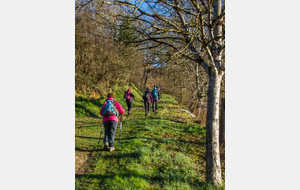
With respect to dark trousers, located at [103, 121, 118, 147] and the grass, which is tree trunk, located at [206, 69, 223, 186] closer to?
the grass

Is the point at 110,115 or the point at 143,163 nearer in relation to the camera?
the point at 143,163

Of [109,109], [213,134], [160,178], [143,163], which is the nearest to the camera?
[213,134]

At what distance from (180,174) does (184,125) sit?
198 inches

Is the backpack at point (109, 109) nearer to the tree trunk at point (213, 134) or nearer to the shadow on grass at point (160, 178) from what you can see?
the shadow on grass at point (160, 178)

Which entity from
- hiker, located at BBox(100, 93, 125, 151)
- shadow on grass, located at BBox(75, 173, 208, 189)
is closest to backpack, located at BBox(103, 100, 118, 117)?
hiker, located at BBox(100, 93, 125, 151)

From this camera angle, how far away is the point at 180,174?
4.10m

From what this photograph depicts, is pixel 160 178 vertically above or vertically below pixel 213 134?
below

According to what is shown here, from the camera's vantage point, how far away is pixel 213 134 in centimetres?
353

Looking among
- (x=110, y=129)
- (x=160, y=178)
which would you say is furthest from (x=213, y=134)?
(x=110, y=129)

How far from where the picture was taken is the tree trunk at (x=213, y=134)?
3502mm

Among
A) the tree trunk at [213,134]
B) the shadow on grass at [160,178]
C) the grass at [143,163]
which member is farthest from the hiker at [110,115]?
the tree trunk at [213,134]

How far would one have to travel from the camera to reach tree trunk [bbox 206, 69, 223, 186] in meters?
3.50

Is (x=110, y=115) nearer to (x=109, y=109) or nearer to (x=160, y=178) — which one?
(x=109, y=109)

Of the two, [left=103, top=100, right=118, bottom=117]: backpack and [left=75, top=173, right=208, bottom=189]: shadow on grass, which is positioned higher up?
[left=103, top=100, right=118, bottom=117]: backpack
